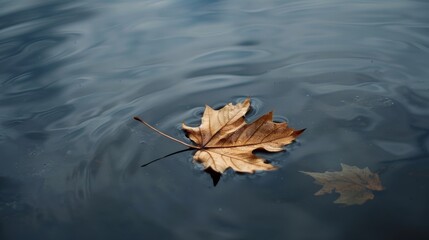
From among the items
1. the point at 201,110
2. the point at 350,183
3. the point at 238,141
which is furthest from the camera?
the point at 201,110

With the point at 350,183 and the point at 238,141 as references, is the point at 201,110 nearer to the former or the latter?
the point at 238,141

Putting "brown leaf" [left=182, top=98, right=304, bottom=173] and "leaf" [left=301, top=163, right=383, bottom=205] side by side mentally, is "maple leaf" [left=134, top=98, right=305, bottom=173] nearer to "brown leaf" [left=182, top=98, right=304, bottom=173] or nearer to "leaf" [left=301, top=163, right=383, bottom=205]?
"brown leaf" [left=182, top=98, right=304, bottom=173]

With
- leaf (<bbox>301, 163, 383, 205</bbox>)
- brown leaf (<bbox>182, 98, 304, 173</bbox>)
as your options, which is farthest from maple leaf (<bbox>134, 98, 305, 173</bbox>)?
leaf (<bbox>301, 163, 383, 205</bbox>)

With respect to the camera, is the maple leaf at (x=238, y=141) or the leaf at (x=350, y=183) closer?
the leaf at (x=350, y=183)

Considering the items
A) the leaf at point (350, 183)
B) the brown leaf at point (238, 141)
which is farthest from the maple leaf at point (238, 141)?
the leaf at point (350, 183)

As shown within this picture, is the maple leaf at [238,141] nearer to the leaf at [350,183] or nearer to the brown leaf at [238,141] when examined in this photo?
the brown leaf at [238,141]

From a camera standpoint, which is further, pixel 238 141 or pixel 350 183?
pixel 238 141

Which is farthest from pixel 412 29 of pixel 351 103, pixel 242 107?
pixel 242 107

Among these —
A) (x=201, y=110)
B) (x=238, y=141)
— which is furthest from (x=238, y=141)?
(x=201, y=110)
